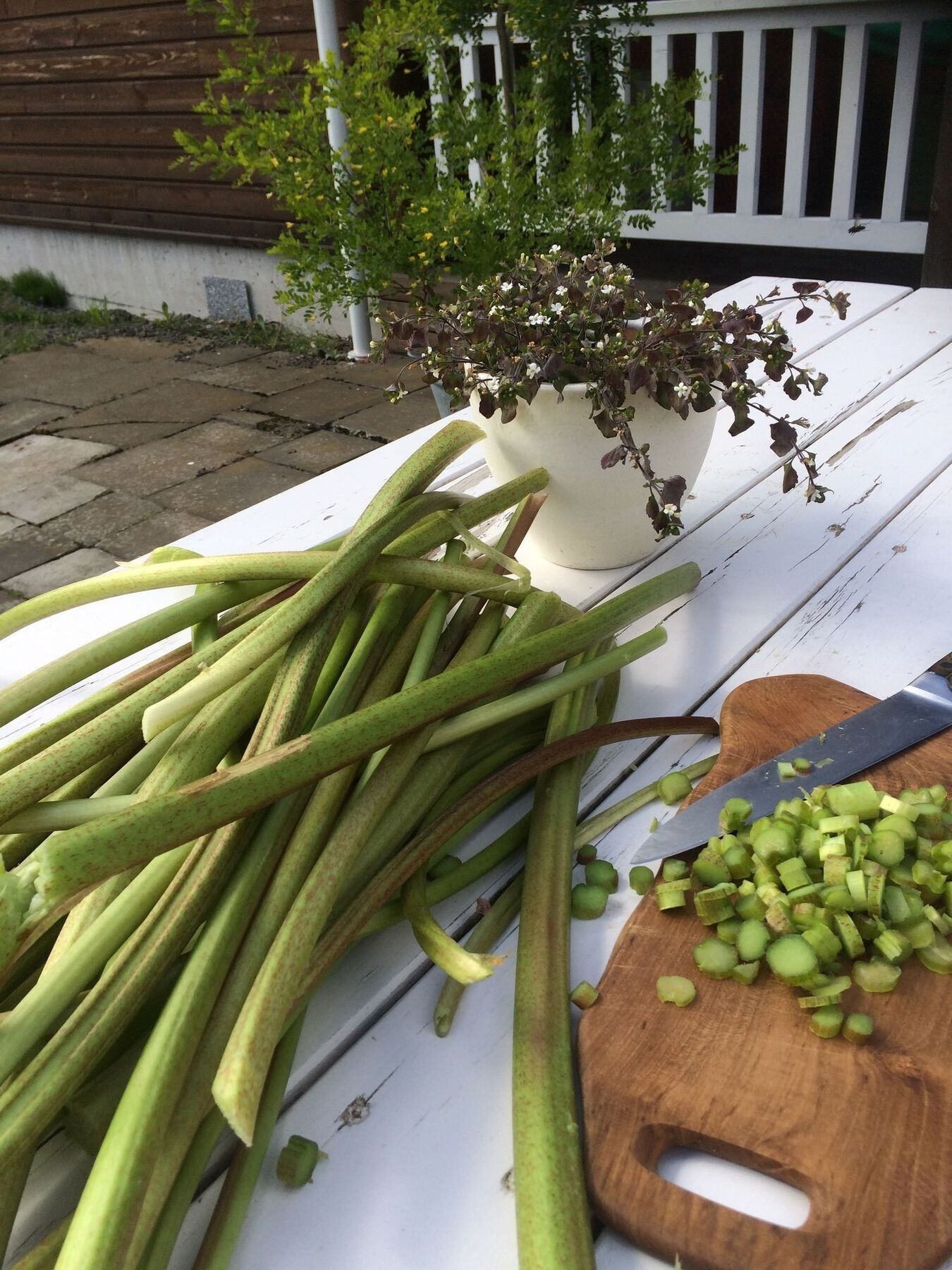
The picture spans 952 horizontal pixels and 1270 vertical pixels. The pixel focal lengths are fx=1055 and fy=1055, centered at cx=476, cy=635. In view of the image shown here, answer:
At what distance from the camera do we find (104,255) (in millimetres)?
7020

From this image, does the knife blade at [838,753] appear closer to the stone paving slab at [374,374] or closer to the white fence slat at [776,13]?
the white fence slat at [776,13]

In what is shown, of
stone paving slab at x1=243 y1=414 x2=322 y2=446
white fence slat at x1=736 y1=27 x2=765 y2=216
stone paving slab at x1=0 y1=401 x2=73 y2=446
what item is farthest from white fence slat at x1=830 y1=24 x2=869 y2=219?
stone paving slab at x1=0 y1=401 x2=73 y2=446

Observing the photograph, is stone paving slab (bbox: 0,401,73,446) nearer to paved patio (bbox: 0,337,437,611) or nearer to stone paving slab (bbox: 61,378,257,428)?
paved patio (bbox: 0,337,437,611)

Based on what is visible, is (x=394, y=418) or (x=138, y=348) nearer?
(x=394, y=418)

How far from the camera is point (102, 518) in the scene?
381cm

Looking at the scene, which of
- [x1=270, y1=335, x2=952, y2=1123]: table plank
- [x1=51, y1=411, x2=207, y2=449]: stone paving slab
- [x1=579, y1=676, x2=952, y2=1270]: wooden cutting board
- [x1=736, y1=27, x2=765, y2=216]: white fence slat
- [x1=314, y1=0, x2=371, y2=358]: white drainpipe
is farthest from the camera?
[x1=51, y1=411, x2=207, y2=449]: stone paving slab

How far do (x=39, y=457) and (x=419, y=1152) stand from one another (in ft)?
14.2

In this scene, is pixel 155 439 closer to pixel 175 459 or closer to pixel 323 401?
pixel 175 459

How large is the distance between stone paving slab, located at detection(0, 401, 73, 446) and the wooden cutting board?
466 centimetres

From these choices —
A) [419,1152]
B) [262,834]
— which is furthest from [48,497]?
[419,1152]

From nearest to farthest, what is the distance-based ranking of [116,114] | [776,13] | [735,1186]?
[735,1186] → [776,13] → [116,114]

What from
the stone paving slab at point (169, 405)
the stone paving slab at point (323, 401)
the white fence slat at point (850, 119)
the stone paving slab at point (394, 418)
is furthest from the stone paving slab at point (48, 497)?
the white fence slat at point (850, 119)

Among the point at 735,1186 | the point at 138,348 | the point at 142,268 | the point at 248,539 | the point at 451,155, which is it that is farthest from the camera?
the point at 142,268

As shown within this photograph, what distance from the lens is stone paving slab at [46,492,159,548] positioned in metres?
3.70
